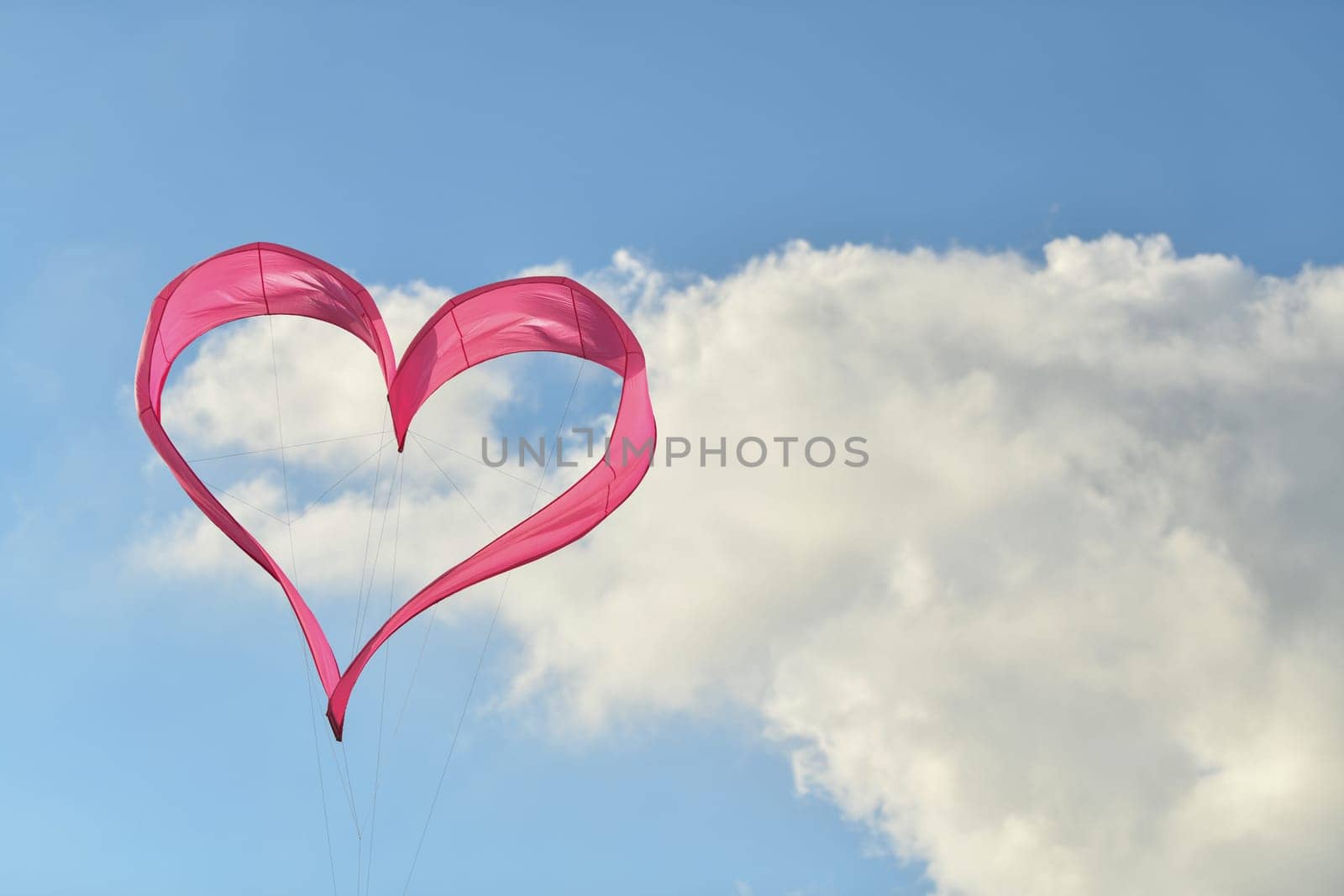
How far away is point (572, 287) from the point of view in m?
23.3

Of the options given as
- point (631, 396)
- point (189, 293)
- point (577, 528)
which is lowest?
point (577, 528)

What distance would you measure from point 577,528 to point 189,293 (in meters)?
7.54

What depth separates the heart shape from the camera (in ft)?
74.0

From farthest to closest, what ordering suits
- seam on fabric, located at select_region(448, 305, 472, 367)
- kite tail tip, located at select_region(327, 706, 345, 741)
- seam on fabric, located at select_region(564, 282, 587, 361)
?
seam on fabric, located at select_region(564, 282, 587, 361)
seam on fabric, located at select_region(448, 305, 472, 367)
kite tail tip, located at select_region(327, 706, 345, 741)

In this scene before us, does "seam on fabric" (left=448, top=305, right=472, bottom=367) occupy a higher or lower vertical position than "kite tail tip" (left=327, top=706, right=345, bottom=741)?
higher

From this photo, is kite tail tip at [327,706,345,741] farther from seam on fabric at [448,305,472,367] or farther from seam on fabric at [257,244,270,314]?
seam on fabric at [257,244,270,314]

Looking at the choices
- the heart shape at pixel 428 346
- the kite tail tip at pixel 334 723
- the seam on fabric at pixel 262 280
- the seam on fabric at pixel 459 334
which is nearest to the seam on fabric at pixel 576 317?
the heart shape at pixel 428 346

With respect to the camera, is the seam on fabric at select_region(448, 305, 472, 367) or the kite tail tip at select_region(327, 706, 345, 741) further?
the seam on fabric at select_region(448, 305, 472, 367)

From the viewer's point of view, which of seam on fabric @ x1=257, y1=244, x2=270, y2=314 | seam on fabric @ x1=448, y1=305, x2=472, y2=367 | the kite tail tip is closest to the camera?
the kite tail tip

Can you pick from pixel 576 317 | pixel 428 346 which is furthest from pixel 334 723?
pixel 576 317

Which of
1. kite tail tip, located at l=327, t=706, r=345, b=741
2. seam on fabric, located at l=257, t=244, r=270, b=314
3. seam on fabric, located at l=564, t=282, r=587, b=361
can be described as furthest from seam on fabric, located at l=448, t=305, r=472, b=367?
kite tail tip, located at l=327, t=706, r=345, b=741

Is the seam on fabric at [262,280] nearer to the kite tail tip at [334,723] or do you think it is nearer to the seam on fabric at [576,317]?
the seam on fabric at [576,317]

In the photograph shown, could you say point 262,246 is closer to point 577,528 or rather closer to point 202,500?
point 202,500

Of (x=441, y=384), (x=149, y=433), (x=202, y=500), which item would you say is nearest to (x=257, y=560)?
(x=202, y=500)
